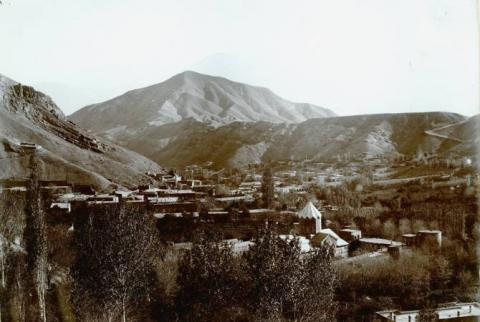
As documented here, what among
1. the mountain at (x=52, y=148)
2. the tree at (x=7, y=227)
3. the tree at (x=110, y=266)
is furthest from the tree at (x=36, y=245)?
the mountain at (x=52, y=148)

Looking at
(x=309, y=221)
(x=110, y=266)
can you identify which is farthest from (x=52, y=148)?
(x=110, y=266)

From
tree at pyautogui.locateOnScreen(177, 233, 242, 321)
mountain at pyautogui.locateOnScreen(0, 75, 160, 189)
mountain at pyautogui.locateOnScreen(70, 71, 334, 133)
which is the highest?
mountain at pyautogui.locateOnScreen(70, 71, 334, 133)

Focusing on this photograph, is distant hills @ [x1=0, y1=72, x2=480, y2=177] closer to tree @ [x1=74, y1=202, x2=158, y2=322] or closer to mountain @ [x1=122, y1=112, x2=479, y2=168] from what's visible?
mountain @ [x1=122, y1=112, x2=479, y2=168]

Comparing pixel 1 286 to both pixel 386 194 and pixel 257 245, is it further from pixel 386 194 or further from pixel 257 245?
pixel 386 194

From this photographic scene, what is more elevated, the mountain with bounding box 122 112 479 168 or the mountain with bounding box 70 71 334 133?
the mountain with bounding box 70 71 334 133

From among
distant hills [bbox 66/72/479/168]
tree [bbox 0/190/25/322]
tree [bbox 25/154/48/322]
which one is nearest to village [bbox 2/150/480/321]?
distant hills [bbox 66/72/479/168]
